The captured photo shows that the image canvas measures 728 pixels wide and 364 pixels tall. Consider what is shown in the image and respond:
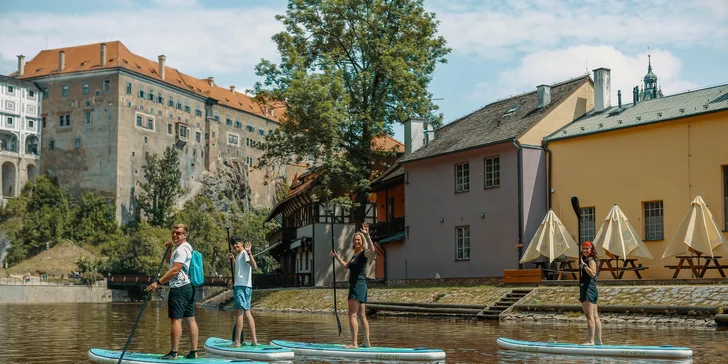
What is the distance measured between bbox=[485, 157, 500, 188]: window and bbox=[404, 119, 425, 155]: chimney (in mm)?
7530

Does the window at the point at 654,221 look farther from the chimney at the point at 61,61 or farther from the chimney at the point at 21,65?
the chimney at the point at 21,65

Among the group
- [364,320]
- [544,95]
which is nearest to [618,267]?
[544,95]

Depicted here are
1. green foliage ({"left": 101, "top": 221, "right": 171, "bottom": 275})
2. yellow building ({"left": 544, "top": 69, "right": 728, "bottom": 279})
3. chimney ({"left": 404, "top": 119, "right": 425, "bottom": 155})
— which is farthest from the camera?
green foliage ({"left": 101, "top": 221, "right": 171, "bottom": 275})

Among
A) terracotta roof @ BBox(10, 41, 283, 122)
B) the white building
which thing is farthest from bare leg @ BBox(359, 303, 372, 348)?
the white building

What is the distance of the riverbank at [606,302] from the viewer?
24292 millimetres

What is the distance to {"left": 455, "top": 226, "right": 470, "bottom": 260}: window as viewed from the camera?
4059 centimetres

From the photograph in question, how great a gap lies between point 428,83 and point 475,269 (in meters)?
14.3

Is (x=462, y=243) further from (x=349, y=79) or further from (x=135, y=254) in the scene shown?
(x=135, y=254)

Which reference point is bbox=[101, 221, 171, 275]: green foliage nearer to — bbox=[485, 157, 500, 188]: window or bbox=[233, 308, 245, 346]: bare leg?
bbox=[485, 157, 500, 188]: window

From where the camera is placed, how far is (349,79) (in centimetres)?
4966

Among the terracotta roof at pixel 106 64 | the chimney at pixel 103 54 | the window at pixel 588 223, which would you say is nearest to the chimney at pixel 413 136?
the window at pixel 588 223

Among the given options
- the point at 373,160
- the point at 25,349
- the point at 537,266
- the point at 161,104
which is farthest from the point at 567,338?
the point at 161,104

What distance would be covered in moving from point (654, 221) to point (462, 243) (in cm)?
955

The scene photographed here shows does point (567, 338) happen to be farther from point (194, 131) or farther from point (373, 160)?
point (194, 131)
